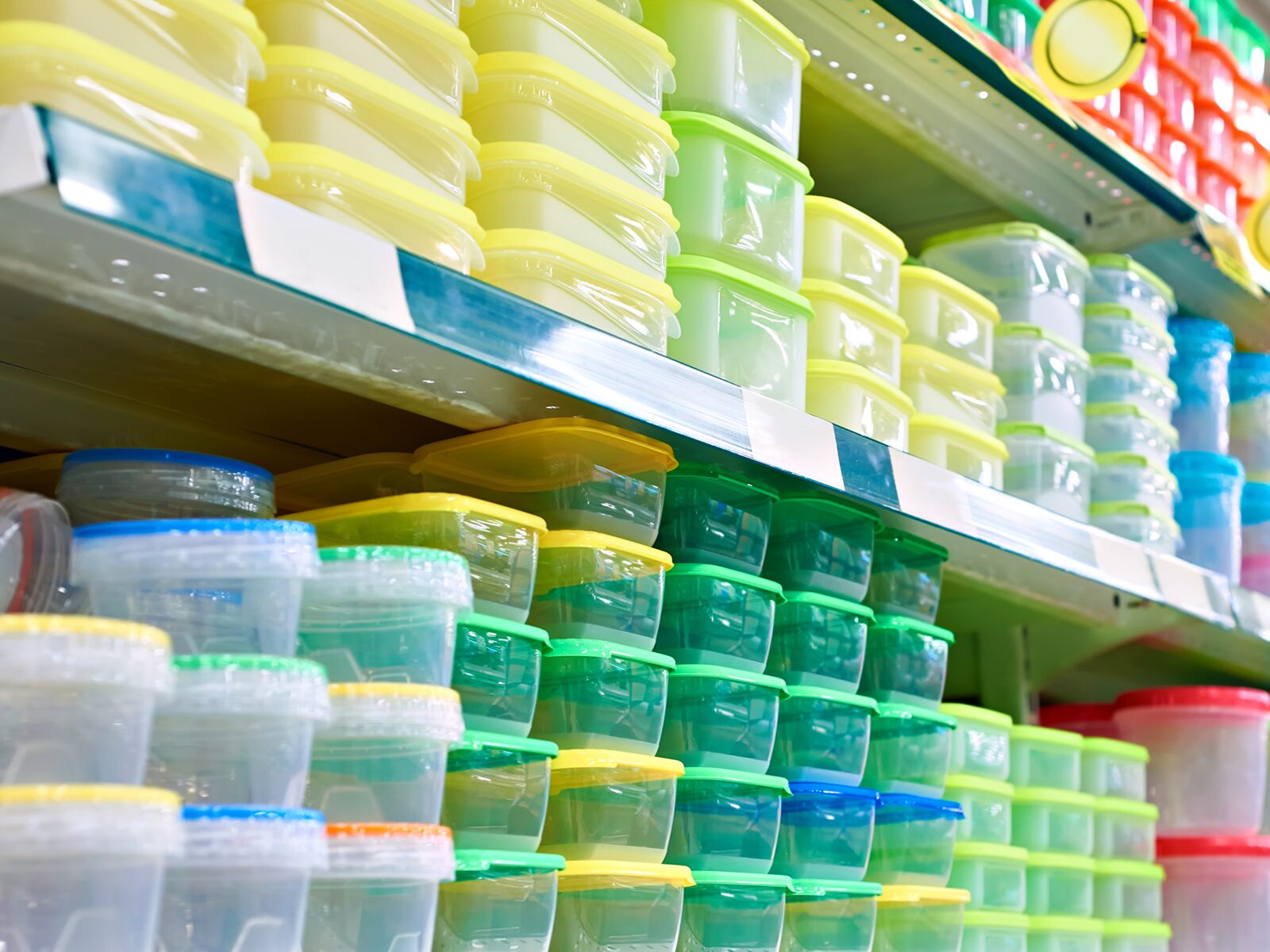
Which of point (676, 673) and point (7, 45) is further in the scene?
point (676, 673)

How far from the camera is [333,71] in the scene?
1268 mm

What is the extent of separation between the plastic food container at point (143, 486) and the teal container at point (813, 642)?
0.66 meters

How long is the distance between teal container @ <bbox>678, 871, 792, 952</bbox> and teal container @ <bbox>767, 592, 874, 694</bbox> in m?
0.26

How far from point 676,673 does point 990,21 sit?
1.24m

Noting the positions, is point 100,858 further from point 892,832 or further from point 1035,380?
point 1035,380

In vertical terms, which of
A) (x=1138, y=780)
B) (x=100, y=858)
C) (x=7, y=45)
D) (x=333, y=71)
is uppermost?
(x=333, y=71)

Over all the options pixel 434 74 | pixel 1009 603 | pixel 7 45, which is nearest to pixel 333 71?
pixel 434 74

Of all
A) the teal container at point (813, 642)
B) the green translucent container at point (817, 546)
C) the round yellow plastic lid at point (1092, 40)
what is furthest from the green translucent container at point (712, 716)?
the round yellow plastic lid at point (1092, 40)

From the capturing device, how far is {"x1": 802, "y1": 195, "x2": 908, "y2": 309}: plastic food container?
1.90 metres

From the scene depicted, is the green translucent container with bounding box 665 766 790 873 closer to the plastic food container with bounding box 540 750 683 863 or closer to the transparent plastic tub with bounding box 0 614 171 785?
the plastic food container with bounding box 540 750 683 863

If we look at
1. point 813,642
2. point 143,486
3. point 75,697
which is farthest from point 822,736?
point 75,697

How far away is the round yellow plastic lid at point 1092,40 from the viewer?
6.70 feet

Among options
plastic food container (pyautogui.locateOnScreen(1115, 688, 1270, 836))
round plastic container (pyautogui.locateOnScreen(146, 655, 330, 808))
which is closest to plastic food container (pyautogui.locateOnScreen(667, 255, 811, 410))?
round plastic container (pyautogui.locateOnScreen(146, 655, 330, 808))

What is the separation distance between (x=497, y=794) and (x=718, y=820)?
32 cm
